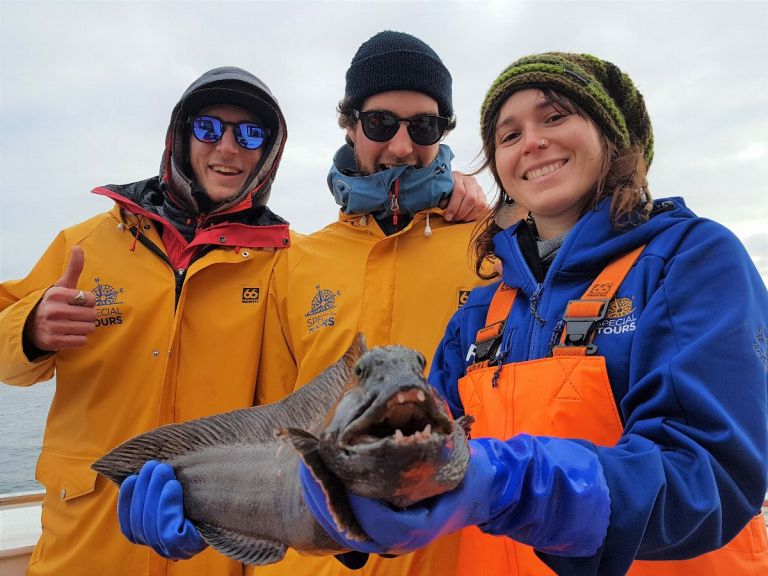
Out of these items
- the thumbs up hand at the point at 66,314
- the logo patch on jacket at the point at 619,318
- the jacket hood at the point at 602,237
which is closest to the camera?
the logo patch on jacket at the point at 619,318

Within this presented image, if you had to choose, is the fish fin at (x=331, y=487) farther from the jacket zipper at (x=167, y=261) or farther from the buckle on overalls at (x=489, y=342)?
the jacket zipper at (x=167, y=261)

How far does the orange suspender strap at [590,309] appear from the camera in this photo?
2191mm

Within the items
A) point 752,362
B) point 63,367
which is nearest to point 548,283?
point 752,362

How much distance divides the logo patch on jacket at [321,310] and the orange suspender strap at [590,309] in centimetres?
175

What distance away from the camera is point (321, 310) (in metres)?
3.74

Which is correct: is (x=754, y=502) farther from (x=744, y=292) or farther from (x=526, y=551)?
(x=526, y=551)

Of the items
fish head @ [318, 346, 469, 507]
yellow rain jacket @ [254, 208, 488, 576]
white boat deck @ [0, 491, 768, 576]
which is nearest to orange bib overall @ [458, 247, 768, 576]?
fish head @ [318, 346, 469, 507]

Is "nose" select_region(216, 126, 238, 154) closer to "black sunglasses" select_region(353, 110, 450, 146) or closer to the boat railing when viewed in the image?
"black sunglasses" select_region(353, 110, 450, 146)

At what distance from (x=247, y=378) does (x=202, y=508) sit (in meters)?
1.35

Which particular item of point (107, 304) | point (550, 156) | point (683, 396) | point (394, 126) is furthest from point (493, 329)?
point (107, 304)

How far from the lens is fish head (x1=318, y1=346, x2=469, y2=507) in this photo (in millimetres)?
1524

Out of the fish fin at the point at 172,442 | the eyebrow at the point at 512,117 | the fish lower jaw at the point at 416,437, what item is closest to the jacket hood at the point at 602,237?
the eyebrow at the point at 512,117

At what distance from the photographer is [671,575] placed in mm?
2010

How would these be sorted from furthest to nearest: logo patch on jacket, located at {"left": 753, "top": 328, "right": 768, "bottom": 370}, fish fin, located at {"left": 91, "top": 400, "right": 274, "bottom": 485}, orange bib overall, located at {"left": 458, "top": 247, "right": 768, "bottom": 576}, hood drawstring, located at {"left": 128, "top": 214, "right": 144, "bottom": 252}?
hood drawstring, located at {"left": 128, "top": 214, "right": 144, "bottom": 252}, fish fin, located at {"left": 91, "top": 400, "right": 274, "bottom": 485}, orange bib overall, located at {"left": 458, "top": 247, "right": 768, "bottom": 576}, logo patch on jacket, located at {"left": 753, "top": 328, "right": 768, "bottom": 370}
